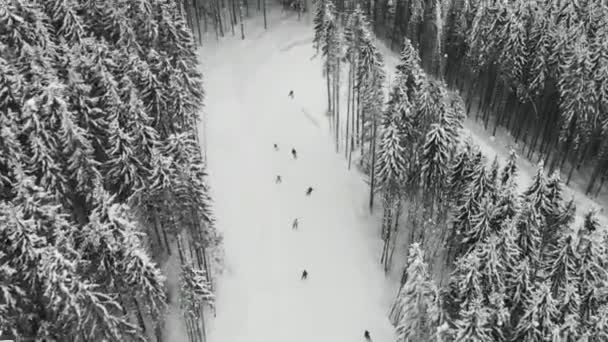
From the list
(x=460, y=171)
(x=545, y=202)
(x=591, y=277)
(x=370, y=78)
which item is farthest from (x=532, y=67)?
(x=591, y=277)

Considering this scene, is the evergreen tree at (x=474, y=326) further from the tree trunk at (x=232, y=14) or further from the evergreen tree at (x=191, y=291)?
the tree trunk at (x=232, y=14)

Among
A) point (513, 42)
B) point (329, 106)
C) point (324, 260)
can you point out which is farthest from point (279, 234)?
point (513, 42)

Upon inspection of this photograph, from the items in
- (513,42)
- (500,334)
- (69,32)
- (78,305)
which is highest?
(69,32)

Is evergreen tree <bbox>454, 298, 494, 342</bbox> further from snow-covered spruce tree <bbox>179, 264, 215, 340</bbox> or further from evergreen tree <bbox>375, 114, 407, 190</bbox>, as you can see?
snow-covered spruce tree <bbox>179, 264, 215, 340</bbox>

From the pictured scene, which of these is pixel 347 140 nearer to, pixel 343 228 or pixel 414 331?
pixel 343 228

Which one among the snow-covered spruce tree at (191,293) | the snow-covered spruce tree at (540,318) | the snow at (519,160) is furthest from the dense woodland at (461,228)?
the snow-covered spruce tree at (191,293)

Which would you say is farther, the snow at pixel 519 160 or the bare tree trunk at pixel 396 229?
the snow at pixel 519 160
